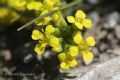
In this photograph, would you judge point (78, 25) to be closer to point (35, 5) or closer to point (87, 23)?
point (87, 23)

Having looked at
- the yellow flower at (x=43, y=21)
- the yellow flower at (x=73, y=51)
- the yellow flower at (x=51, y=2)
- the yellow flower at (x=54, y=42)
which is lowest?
the yellow flower at (x=73, y=51)

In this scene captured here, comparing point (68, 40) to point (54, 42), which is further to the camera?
point (68, 40)

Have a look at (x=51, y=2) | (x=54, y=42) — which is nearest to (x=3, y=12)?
(x=51, y=2)

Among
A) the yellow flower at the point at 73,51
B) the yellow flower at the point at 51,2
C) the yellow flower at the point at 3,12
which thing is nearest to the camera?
the yellow flower at the point at 73,51

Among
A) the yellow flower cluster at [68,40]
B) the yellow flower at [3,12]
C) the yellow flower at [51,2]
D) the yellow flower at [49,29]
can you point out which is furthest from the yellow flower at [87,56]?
the yellow flower at [3,12]

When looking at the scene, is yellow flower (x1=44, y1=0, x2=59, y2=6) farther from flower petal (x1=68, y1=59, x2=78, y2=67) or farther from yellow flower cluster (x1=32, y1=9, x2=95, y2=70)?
flower petal (x1=68, y1=59, x2=78, y2=67)

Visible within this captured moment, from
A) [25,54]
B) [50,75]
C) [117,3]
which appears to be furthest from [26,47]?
[117,3]

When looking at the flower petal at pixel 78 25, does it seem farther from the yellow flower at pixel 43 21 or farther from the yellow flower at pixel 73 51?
the yellow flower at pixel 43 21

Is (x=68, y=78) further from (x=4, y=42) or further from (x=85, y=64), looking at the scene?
(x=4, y=42)
